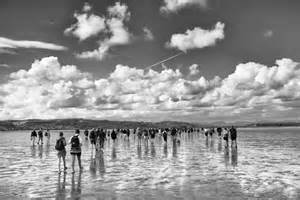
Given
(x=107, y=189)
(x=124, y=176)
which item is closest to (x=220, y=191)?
(x=107, y=189)

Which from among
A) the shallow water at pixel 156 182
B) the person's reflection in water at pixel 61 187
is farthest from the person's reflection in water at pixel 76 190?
the person's reflection in water at pixel 61 187

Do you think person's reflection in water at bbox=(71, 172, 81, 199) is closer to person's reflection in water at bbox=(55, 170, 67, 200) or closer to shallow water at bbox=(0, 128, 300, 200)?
shallow water at bbox=(0, 128, 300, 200)

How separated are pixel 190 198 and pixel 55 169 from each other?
10.4 m

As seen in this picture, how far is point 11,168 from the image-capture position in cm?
2025

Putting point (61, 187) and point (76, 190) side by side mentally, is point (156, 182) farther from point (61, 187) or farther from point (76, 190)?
point (61, 187)

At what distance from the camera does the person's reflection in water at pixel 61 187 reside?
39.9 feet

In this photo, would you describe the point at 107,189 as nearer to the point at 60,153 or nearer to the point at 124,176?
the point at 124,176

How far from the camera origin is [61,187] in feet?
45.4

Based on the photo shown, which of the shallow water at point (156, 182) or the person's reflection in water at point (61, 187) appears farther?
the shallow water at point (156, 182)

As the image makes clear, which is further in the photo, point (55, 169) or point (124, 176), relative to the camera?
point (55, 169)

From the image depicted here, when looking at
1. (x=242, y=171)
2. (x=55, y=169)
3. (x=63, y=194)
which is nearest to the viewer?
(x=63, y=194)

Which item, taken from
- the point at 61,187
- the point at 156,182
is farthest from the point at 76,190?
the point at 156,182

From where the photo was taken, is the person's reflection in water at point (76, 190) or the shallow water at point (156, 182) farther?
the shallow water at point (156, 182)

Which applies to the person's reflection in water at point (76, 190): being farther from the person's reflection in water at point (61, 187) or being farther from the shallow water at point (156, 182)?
the person's reflection in water at point (61, 187)
